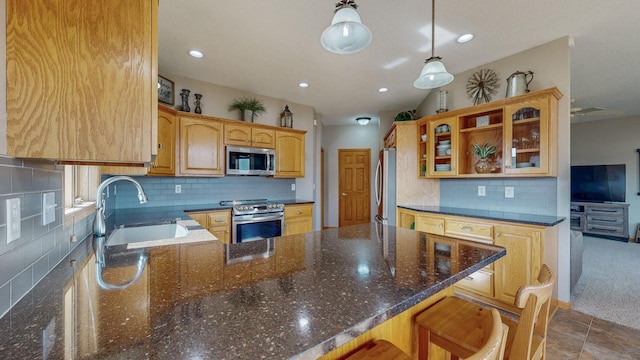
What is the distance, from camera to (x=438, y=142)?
3.36 metres

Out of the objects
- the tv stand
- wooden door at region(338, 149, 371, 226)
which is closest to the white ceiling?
wooden door at region(338, 149, 371, 226)

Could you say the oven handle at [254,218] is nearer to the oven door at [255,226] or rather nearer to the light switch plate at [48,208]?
the oven door at [255,226]

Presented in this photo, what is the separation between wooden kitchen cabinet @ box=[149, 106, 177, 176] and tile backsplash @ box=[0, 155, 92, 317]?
2.06m

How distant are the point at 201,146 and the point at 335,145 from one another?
3.61 meters

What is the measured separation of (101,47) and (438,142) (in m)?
3.37

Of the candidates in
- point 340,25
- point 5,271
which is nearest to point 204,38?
point 340,25

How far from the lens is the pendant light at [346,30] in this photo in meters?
1.45

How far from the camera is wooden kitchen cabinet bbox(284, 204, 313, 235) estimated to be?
3.78m

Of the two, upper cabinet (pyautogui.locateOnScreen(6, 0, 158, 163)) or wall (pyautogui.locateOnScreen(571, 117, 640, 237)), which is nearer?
upper cabinet (pyautogui.locateOnScreen(6, 0, 158, 163))

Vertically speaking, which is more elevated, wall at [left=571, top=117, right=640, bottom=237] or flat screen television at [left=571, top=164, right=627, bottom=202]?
A: wall at [left=571, top=117, right=640, bottom=237]

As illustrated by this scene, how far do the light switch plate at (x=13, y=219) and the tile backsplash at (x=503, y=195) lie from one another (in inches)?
140

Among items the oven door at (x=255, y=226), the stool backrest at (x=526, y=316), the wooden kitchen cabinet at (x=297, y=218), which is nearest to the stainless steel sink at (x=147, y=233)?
the oven door at (x=255, y=226)

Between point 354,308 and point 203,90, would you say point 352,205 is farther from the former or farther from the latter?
point 354,308

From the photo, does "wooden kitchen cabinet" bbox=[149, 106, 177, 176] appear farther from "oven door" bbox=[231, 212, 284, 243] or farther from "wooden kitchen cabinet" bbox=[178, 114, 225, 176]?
"oven door" bbox=[231, 212, 284, 243]
